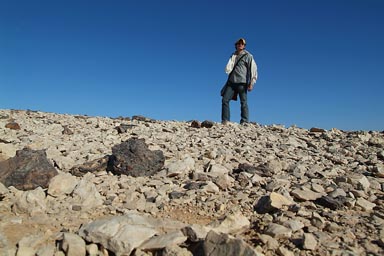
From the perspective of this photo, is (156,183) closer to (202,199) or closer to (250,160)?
(202,199)

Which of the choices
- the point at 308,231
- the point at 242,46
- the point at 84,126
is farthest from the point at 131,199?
the point at 242,46

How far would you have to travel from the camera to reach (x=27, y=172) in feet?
14.7

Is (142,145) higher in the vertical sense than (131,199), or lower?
higher

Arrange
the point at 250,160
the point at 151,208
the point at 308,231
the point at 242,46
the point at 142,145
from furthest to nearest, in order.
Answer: the point at 242,46 → the point at 250,160 → the point at 142,145 → the point at 151,208 → the point at 308,231

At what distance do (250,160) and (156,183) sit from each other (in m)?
2.14

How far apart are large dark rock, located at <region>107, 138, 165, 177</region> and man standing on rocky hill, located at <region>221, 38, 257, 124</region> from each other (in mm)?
5353

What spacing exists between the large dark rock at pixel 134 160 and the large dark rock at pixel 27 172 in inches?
38.2

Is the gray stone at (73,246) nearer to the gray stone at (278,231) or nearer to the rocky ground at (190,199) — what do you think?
the rocky ground at (190,199)

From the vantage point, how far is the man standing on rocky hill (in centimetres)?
1059

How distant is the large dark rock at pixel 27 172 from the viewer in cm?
442

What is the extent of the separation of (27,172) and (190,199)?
2345mm

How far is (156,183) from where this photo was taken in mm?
4711

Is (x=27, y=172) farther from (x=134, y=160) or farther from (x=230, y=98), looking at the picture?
(x=230, y=98)

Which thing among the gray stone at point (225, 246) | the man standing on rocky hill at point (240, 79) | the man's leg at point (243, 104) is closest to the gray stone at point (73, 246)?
the gray stone at point (225, 246)
